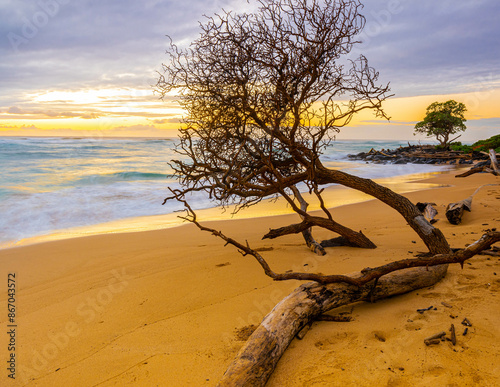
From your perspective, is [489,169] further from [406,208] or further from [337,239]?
[337,239]

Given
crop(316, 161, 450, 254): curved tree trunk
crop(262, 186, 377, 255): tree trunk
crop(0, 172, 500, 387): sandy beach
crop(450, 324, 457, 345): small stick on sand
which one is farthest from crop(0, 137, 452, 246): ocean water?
crop(450, 324, 457, 345): small stick on sand

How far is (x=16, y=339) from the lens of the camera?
13.6 ft

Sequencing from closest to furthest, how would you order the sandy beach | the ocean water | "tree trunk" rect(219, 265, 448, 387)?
"tree trunk" rect(219, 265, 448, 387), the sandy beach, the ocean water

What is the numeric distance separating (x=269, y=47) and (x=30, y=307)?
538 cm

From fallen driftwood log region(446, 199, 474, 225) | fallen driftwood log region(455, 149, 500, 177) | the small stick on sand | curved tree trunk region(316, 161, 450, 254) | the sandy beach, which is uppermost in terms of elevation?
fallen driftwood log region(455, 149, 500, 177)

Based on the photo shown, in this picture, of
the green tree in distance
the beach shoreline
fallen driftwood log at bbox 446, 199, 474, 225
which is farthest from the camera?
the green tree in distance

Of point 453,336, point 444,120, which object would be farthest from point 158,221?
point 444,120

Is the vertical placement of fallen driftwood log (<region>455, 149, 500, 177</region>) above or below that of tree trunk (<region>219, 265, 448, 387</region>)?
above

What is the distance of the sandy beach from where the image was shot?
2951 millimetres

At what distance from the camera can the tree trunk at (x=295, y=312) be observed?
Answer: 2.72 m

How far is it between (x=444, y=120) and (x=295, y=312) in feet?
137

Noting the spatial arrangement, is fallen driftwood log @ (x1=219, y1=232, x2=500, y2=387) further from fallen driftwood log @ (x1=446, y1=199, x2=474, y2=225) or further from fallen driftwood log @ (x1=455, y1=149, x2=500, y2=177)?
fallen driftwood log @ (x1=446, y1=199, x2=474, y2=225)

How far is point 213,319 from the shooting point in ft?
14.0

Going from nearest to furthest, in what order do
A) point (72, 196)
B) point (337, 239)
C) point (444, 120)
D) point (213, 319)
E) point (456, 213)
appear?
point (213, 319) < point (337, 239) < point (456, 213) < point (72, 196) < point (444, 120)
